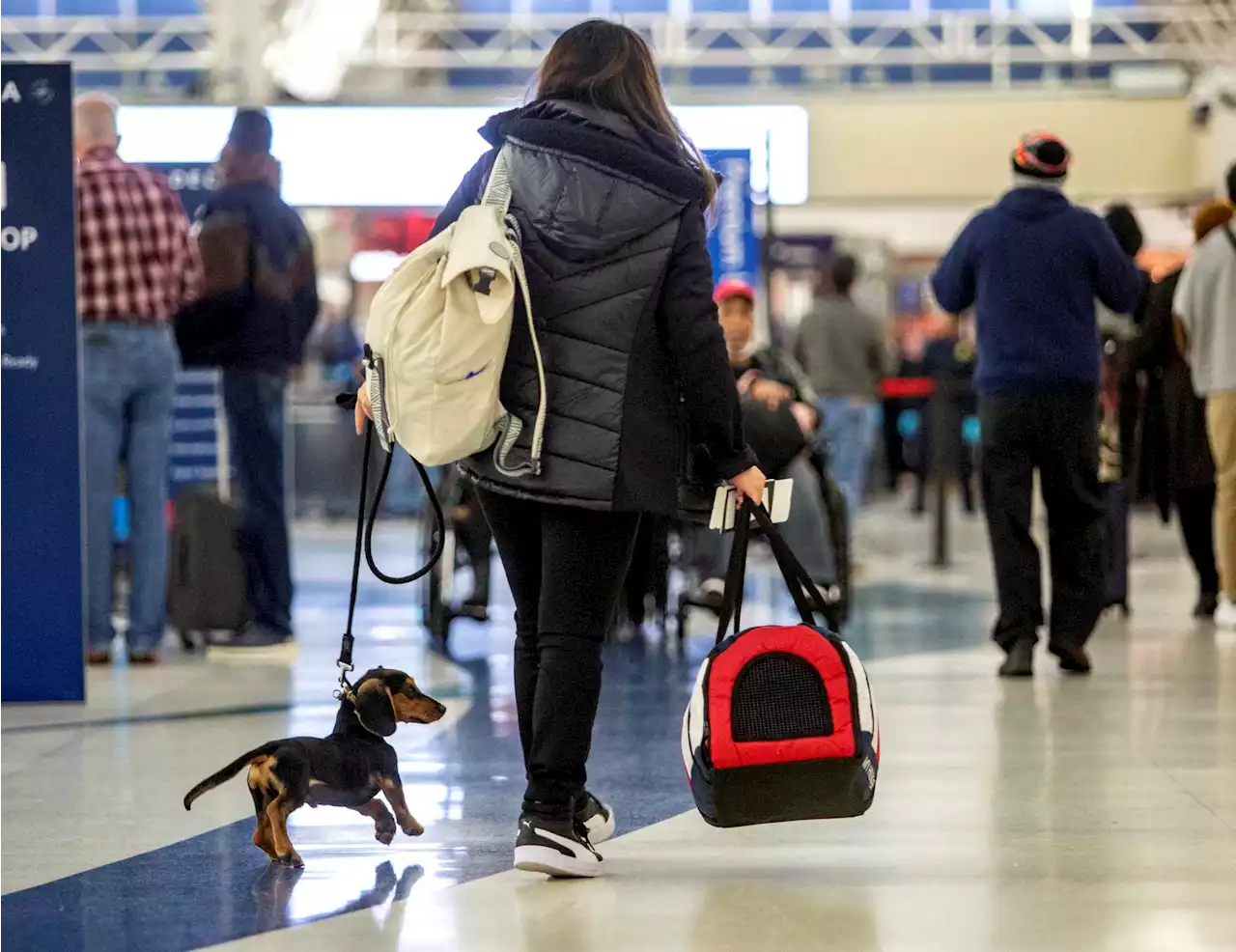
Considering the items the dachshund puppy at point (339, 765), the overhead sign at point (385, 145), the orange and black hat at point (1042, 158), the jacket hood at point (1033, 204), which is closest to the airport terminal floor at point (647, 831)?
the dachshund puppy at point (339, 765)

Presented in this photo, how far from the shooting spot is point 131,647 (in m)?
6.82

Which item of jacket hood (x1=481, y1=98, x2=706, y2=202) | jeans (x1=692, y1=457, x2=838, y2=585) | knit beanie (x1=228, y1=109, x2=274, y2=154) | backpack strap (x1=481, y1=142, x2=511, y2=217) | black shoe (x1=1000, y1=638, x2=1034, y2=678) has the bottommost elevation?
black shoe (x1=1000, y1=638, x2=1034, y2=678)

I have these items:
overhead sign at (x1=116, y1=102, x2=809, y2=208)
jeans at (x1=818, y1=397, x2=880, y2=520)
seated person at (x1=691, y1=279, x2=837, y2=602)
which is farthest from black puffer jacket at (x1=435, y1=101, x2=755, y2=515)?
jeans at (x1=818, y1=397, x2=880, y2=520)

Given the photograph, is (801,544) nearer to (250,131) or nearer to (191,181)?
(250,131)

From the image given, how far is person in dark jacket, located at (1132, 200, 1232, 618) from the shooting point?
7867 millimetres

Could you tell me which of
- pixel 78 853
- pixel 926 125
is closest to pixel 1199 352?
pixel 78 853

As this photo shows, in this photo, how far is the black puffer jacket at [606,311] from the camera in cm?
335

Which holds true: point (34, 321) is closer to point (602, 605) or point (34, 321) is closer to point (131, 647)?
point (131, 647)

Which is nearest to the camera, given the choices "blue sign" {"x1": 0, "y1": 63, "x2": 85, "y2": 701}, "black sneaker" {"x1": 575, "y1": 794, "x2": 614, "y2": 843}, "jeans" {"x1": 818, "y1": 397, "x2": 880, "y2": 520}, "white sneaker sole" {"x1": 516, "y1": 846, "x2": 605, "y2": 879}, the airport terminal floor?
the airport terminal floor

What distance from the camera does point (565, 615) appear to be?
11.2 ft

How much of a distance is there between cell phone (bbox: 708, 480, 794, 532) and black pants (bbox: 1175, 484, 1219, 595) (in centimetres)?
478

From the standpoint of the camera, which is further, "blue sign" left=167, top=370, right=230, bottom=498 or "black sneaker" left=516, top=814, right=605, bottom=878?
"blue sign" left=167, top=370, right=230, bottom=498

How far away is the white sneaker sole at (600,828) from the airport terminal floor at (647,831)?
0.06 m

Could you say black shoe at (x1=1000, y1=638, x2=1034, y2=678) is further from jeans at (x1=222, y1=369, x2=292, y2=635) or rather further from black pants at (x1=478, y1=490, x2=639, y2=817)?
black pants at (x1=478, y1=490, x2=639, y2=817)
